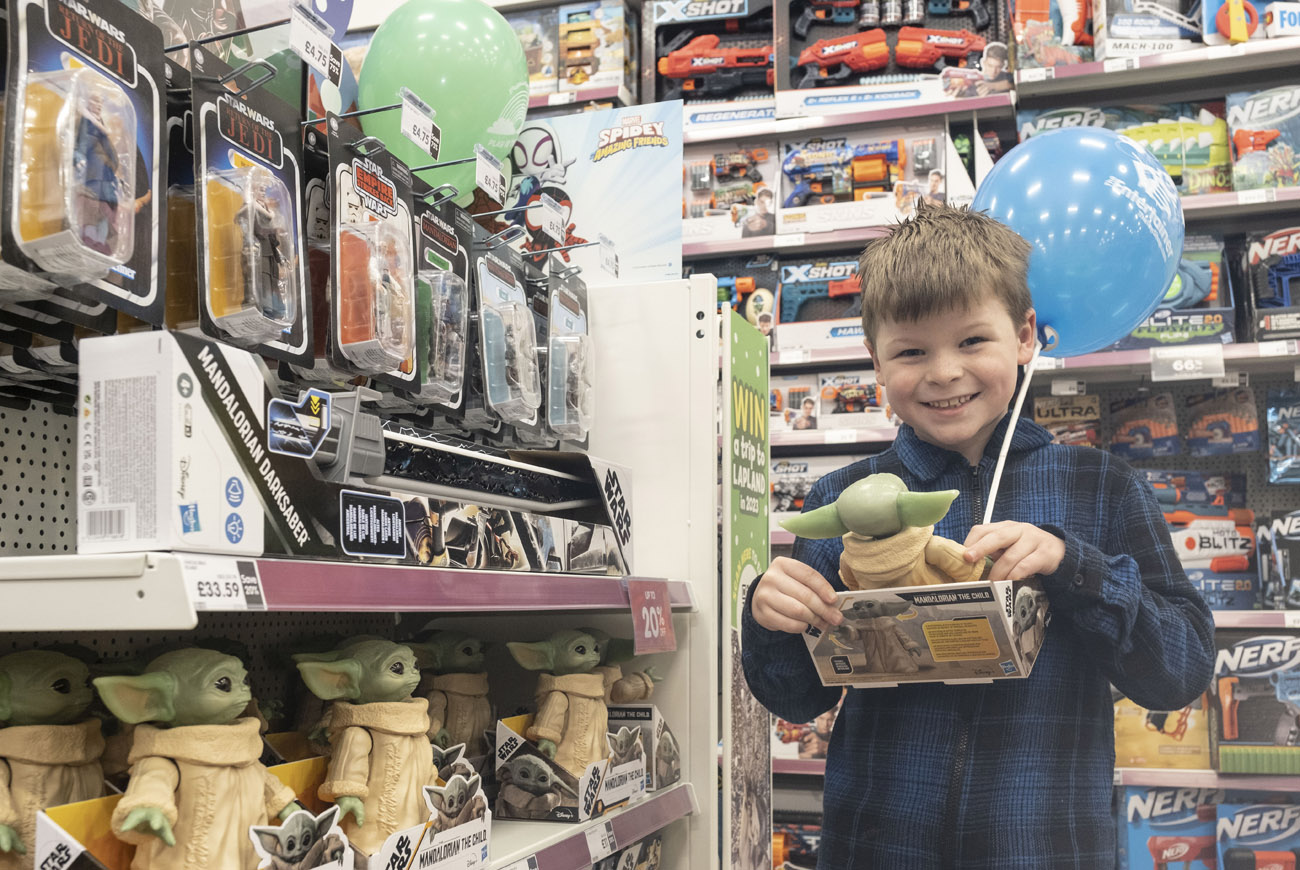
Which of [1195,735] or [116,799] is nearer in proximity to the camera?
[116,799]

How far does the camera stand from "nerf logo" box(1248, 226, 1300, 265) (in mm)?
3428

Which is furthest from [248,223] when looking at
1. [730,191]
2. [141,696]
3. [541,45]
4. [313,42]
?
[541,45]

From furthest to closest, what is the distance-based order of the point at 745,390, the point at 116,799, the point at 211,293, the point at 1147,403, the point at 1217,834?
the point at 1147,403, the point at 1217,834, the point at 745,390, the point at 211,293, the point at 116,799

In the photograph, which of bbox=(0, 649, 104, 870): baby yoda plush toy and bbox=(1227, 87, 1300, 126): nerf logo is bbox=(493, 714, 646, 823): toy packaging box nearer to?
bbox=(0, 649, 104, 870): baby yoda plush toy

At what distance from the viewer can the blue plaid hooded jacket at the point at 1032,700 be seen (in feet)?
4.66

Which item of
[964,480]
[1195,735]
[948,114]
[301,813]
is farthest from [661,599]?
[948,114]

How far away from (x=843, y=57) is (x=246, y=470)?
339 cm

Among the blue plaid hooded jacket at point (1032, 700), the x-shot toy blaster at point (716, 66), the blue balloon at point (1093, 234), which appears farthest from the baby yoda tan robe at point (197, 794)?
the x-shot toy blaster at point (716, 66)

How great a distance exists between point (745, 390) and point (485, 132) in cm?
77

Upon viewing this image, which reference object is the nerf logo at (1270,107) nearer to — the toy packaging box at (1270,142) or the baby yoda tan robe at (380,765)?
the toy packaging box at (1270,142)

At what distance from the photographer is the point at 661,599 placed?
6.28ft

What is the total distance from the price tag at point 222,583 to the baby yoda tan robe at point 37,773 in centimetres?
29

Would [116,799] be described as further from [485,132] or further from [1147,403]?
Result: [1147,403]

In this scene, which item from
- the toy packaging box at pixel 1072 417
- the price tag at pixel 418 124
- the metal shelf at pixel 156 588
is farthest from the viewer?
the toy packaging box at pixel 1072 417
